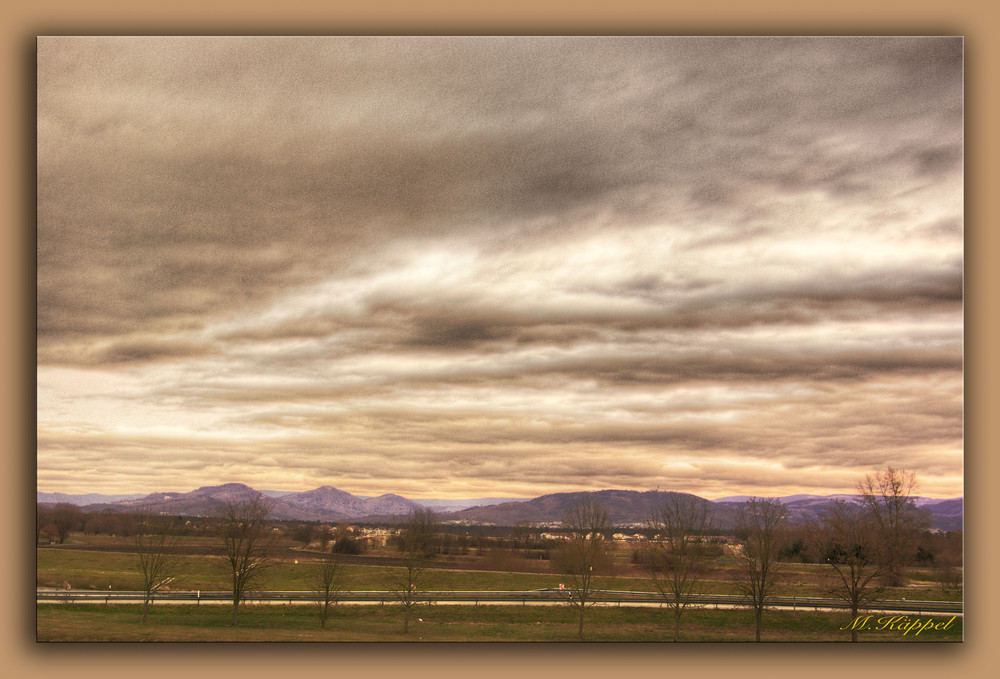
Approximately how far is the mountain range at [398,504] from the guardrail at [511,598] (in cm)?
99

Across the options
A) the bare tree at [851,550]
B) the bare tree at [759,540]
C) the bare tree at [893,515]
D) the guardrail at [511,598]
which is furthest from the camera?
the bare tree at [759,540]

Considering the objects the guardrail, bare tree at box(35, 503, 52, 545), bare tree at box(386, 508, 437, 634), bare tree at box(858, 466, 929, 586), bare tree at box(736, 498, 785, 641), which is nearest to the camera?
bare tree at box(35, 503, 52, 545)

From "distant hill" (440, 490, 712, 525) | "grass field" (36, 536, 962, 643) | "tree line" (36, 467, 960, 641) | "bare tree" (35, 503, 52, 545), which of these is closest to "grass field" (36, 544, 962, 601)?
"grass field" (36, 536, 962, 643)

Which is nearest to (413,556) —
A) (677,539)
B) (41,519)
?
(677,539)

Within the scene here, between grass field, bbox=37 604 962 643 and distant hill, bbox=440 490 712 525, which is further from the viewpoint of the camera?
distant hill, bbox=440 490 712 525

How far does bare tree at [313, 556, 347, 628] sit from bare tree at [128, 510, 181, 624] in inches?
78.8

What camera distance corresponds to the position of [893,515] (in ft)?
29.3

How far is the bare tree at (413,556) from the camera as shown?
9016 millimetres

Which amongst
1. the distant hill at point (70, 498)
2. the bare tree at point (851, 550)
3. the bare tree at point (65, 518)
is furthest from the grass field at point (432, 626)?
the distant hill at point (70, 498)

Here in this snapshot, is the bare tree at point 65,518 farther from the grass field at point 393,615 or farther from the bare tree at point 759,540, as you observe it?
the bare tree at point 759,540

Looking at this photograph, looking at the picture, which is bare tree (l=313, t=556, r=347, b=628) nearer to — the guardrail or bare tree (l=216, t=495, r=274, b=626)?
the guardrail

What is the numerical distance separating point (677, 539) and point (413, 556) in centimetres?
375

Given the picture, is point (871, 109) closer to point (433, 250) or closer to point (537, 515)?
point (433, 250)

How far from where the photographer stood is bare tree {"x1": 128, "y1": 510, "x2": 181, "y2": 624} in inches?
351
